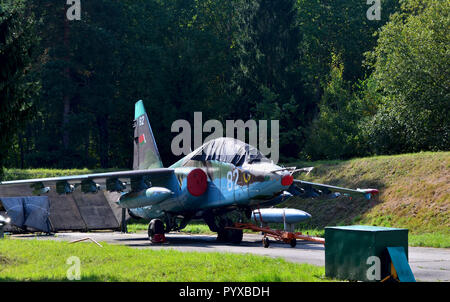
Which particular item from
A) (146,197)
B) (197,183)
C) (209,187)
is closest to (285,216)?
(209,187)

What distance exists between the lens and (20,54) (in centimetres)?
1434

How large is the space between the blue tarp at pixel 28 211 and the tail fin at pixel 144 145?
530 centimetres

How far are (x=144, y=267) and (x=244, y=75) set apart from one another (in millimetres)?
38406

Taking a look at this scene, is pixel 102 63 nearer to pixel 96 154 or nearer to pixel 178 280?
pixel 96 154

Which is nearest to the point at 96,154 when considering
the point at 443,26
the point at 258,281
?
the point at 443,26

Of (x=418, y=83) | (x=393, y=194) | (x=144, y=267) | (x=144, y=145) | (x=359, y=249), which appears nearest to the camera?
(x=359, y=249)

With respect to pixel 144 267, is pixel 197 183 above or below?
above

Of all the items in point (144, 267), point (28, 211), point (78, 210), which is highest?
point (144, 267)

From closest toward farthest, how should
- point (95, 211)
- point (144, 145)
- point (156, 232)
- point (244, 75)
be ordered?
point (156, 232) < point (144, 145) < point (95, 211) < point (244, 75)

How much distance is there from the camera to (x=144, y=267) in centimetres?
1304

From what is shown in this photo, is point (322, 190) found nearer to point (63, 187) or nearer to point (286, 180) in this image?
point (286, 180)

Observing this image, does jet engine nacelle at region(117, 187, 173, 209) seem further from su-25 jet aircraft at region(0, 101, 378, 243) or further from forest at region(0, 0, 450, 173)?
forest at region(0, 0, 450, 173)

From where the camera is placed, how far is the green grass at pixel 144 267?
1183 centimetres
